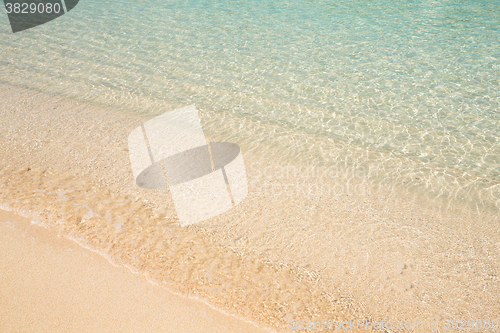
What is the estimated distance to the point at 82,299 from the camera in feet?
9.09

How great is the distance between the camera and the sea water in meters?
4.53

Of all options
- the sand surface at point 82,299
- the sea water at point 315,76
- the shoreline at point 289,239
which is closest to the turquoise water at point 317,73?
the sea water at point 315,76

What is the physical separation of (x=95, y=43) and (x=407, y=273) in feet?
24.4

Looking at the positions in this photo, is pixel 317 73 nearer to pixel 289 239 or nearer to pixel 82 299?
pixel 289 239

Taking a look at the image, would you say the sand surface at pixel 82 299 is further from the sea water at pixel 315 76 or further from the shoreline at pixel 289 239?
the sea water at pixel 315 76

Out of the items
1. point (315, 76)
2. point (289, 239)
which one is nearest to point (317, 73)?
point (315, 76)

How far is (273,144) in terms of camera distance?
4777mm

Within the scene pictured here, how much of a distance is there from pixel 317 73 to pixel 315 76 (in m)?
0.12

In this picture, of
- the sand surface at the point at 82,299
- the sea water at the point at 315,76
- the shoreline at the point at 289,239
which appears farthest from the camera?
the sea water at the point at 315,76

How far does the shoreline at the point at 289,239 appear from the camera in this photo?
2.82 meters

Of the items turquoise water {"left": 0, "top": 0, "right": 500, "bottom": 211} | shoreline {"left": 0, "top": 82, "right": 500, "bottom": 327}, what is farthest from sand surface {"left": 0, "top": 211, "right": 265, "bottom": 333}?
turquoise water {"left": 0, "top": 0, "right": 500, "bottom": 211}

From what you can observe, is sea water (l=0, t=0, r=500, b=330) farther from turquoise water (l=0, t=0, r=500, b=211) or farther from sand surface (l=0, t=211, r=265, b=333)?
sand surface (l=0, t=211, r=265, b=333)

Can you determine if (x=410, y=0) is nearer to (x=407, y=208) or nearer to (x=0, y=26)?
(x=407, y=208)

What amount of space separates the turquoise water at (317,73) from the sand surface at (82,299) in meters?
2.34
